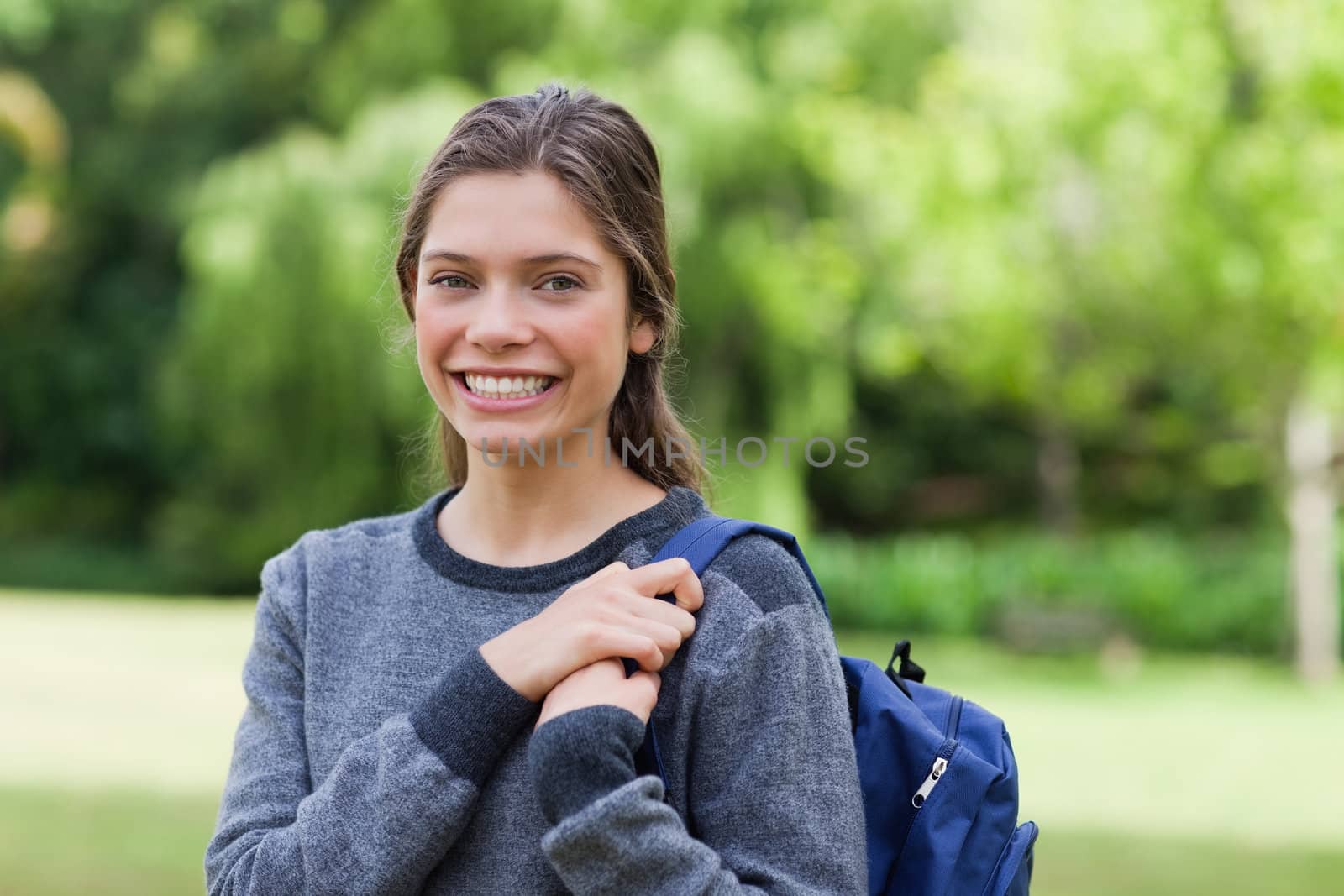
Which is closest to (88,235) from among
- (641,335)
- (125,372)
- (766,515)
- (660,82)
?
(125,372)

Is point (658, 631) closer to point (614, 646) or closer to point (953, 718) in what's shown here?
point (614, 646)

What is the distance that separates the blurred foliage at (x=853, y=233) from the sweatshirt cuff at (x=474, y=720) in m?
8.43

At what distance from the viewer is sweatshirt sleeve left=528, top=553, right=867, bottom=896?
1344 mm

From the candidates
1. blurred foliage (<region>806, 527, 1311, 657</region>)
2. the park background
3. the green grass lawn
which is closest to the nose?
the green grass lawn

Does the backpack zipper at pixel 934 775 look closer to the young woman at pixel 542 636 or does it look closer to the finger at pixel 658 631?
the young woman at pixel 542 636

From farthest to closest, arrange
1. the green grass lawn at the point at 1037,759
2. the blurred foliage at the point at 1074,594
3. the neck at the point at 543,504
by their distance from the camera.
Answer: the blurred foliage at the point at 1074,594 → the green grass lawn at the point at 1037,759 → the neck at the point at 543,504

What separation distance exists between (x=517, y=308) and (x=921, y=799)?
27.0 inches

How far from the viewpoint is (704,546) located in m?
1.54

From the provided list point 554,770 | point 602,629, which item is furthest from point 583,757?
point 602,629

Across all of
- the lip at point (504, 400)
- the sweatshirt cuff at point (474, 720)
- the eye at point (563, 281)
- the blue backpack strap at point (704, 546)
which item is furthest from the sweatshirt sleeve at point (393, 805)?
the eye at point (563, 281)

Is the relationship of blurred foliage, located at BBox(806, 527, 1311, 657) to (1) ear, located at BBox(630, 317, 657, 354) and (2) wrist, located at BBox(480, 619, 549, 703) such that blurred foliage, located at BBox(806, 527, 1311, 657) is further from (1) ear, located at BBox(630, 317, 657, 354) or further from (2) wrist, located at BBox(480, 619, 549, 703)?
(2) wrist, located at BBox(480, 619, 549, 703)

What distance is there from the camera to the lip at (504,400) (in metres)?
1.60

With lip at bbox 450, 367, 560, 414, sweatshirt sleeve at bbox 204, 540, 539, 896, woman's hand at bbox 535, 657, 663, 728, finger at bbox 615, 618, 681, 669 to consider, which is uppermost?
lip at bbox 450, 367, 560, 414

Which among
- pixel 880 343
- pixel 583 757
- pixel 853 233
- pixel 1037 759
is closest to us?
pixel 583 757
